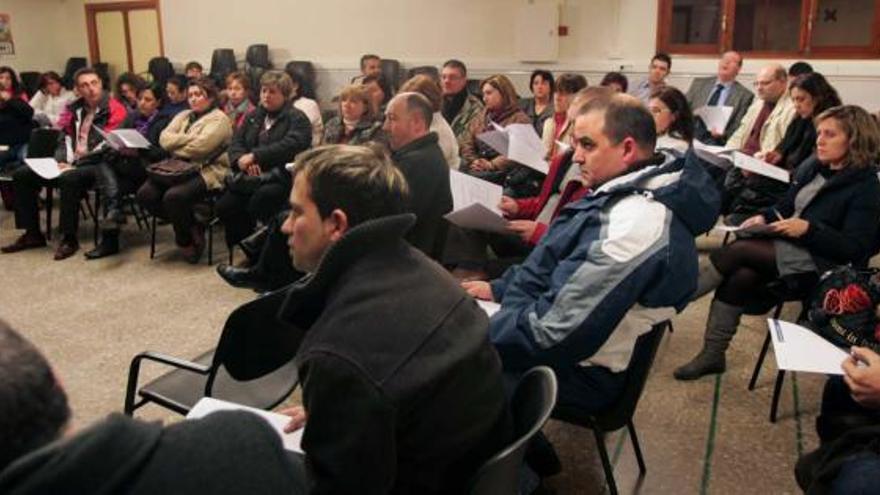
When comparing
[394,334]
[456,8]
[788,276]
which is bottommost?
[788,276]

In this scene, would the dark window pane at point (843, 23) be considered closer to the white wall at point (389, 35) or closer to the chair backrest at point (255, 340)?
the white wall at point (389, 35)

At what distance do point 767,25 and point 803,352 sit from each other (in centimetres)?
594

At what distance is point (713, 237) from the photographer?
16.2ft

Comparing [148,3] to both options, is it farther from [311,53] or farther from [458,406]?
[458,406]

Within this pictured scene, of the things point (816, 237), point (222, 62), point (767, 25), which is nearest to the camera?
point (816, 237)

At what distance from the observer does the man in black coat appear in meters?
3.19

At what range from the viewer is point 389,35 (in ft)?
29.2

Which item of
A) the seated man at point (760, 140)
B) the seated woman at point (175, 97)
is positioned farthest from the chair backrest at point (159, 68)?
the seated man at point (760, 140)

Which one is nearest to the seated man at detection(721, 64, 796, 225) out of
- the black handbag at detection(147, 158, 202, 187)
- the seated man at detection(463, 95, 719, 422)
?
the seated man at detection(463, 95, 719, 422)

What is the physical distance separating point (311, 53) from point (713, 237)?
6325 millimetres

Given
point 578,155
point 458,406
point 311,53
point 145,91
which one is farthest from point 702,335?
point 311,53

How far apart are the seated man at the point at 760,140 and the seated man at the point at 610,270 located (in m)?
1.96

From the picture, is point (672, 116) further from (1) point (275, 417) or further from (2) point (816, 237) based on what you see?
(1) point (275, 417)

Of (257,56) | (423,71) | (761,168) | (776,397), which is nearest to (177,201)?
(761,168)
